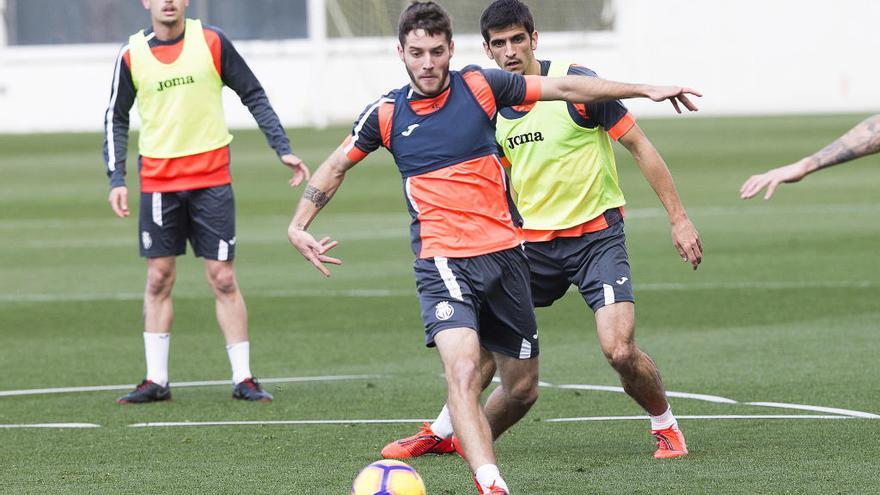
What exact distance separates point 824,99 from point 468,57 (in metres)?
14.3

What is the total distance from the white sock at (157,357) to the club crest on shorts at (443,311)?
367 centimetres

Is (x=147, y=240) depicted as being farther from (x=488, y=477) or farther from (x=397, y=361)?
(x=488, y=477)

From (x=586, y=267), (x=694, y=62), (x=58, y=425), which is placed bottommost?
(x=694, y=62)

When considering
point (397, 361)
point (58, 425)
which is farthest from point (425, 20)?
point (397, 361)

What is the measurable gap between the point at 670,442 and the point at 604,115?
1.62 m

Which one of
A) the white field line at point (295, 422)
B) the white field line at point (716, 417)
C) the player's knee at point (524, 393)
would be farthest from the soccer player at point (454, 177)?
the white field line at point (295, 422)

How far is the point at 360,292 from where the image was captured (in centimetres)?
1623

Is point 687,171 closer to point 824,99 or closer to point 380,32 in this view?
point 380,32

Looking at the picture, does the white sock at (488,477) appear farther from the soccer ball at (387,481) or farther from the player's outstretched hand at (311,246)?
the player's outstretched hand at (311,246)

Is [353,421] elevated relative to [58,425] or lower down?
elevated

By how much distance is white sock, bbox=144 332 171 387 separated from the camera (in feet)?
33.9

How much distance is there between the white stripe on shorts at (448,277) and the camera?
712cm

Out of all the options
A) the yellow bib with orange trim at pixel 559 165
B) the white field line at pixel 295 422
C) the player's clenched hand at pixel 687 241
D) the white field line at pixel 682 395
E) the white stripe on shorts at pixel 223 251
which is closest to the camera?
the player's clenched hand at pixel 687 241

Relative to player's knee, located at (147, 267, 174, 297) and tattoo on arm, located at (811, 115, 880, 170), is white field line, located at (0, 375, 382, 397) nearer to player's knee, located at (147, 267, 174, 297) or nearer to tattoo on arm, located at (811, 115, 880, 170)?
player's knee, located at (147, 267, 174, 297)
